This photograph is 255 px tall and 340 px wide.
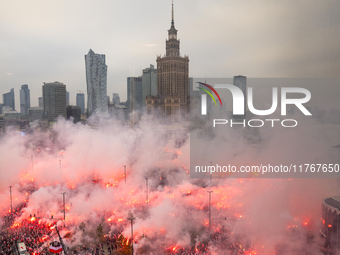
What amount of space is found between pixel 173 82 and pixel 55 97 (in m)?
41.3

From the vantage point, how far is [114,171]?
3200 centimetres

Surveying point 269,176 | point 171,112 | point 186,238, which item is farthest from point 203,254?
point 171,112

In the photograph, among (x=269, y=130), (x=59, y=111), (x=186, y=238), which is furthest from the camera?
(x=59, y=111)

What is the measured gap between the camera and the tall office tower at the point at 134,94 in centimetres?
5901

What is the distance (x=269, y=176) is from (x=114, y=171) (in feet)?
60.2

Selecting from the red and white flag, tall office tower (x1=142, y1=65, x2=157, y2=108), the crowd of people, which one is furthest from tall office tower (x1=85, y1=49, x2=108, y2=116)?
the red and white flag

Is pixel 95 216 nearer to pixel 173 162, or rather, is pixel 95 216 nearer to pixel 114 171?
pixel 114 171

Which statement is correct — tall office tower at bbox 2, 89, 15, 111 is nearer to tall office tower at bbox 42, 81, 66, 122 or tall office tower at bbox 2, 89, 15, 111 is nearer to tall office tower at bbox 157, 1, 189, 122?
tall office tower at bbox 42, 81, 66, 122

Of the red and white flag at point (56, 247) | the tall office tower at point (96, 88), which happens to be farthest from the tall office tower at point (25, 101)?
the red and white flag at point (56, 247)

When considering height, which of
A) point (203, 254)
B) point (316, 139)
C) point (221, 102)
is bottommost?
point (203, 254)


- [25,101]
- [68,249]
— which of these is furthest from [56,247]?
[25,101]

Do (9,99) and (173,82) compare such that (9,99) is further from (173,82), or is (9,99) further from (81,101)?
(173,82)

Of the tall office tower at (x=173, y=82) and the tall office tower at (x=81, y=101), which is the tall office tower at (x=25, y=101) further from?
the tall office tower at (x=173, y=82)

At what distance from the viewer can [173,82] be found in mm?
61312
